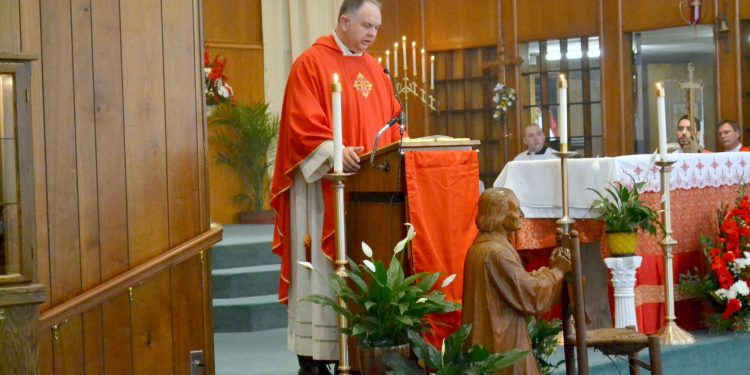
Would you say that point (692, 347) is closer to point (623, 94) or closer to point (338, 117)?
point (338, 117)

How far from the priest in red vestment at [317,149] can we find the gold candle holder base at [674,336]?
1842 millimetres

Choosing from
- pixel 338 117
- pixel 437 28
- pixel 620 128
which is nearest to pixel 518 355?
pixel 338 117

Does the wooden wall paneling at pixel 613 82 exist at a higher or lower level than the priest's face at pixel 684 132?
higher

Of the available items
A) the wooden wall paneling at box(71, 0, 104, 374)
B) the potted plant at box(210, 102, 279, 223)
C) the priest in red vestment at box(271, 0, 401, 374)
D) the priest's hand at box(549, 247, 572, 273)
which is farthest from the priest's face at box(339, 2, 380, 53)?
the potted plant at box(210, 102, 279, 223)

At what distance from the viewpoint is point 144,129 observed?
428 centimetres

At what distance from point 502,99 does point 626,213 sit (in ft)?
20.7

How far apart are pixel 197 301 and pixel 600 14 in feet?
24.9

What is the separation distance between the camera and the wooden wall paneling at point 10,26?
3875 millimetres

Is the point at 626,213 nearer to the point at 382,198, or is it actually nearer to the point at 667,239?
the point at 667,239

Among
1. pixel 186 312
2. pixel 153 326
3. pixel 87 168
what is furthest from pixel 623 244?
pixel 87 168

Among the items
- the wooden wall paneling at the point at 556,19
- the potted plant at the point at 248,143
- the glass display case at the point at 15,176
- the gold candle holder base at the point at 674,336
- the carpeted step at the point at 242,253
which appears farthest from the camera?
the wooden wall paneling at the point at 556,19

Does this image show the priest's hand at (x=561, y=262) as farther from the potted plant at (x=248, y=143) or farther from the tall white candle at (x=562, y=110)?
the potted plant at (x=248, y=143)

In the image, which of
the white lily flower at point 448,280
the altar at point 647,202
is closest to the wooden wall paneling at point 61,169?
the white lily flower at point 448,280

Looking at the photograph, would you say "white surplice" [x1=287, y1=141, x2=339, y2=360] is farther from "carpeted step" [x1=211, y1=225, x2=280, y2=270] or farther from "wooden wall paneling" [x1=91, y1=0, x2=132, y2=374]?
"carpeted step" [x1=211, y1=225, x2=280, y2=270]
